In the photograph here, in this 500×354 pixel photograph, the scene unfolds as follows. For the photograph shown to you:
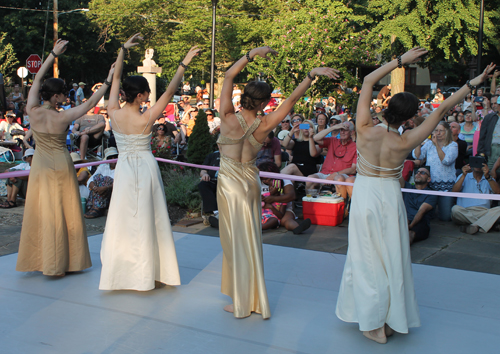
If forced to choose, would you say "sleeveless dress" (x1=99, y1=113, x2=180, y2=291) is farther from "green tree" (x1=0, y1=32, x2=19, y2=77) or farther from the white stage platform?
"green tree" (x1=0, y1=32, x2=19, y2=77)

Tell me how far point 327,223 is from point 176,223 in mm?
2277

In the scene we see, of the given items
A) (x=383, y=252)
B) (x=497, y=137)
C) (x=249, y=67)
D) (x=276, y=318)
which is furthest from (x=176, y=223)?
(x=249, y=67)

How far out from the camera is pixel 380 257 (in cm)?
362

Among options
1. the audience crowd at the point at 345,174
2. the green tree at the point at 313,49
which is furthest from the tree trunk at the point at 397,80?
the audience crowd at the point at 345,174

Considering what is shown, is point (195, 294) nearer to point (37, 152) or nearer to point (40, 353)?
point (40, 353)

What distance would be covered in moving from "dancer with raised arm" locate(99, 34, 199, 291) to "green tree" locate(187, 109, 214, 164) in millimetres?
4970

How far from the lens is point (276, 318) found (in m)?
4.11

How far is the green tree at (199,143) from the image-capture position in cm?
962

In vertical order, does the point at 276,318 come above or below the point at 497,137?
below

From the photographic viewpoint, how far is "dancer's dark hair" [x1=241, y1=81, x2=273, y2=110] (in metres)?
4.01

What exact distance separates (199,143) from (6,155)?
5929 millimetres

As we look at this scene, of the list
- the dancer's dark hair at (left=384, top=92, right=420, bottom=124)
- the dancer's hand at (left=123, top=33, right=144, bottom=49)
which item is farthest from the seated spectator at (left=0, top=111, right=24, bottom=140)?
the dancer's dark hair at (left=384, top=92, right=420, bottom=124)

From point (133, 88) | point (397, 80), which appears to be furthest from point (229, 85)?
point (397, 80)

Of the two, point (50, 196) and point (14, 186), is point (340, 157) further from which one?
point (14, 186)
